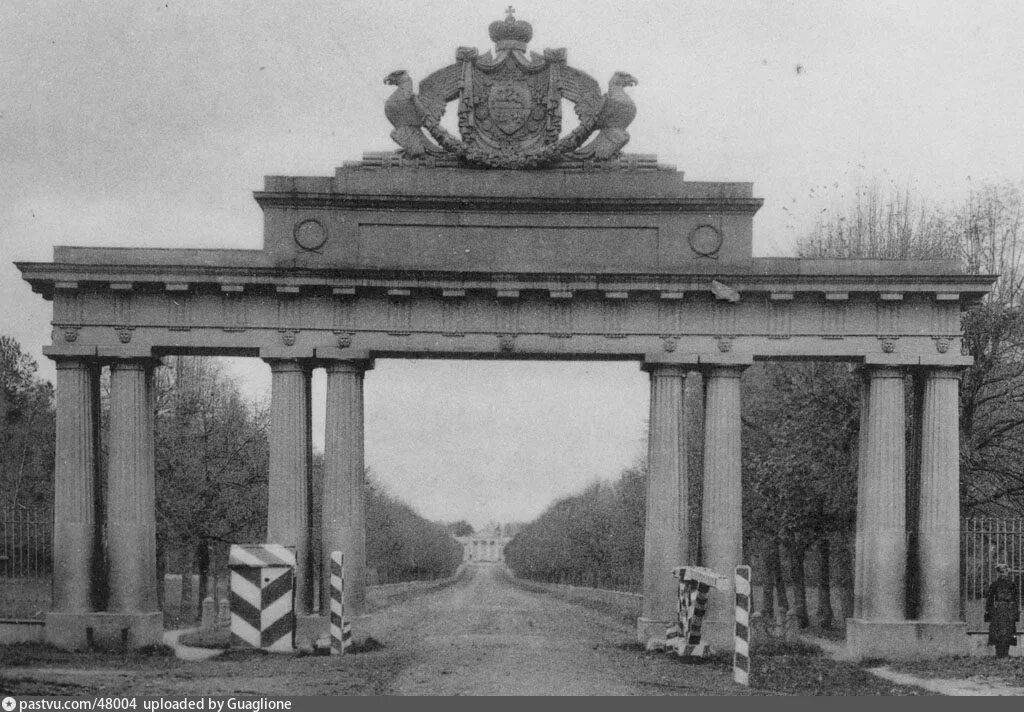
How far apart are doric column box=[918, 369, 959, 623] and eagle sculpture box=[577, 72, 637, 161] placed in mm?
7714

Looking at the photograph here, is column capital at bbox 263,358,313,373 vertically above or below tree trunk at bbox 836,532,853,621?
above

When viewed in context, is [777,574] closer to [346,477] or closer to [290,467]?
[346,477]

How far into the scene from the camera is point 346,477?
26.8 m

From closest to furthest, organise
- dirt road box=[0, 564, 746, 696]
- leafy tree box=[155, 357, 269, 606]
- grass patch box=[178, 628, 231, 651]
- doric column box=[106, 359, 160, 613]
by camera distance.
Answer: dirt road box=[0, 564, 746, 696] → doric column box=[106, 359, 160, 613] → grass patch box=[178, 628, 231, 651] → leafy tree box=[155, 357, 269, 606]

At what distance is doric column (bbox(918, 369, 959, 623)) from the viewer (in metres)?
26.2


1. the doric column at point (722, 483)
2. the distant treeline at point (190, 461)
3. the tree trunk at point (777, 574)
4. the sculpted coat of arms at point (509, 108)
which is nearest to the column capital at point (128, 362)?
the distant treeline at point (190, 461)

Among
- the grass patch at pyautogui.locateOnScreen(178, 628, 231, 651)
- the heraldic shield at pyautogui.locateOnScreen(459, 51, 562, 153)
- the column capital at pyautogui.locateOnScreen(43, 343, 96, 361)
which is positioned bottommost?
the grass patch at pyautogui.locateOnScreen(178, 628, 231, 651)

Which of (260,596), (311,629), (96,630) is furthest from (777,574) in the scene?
(260,596)

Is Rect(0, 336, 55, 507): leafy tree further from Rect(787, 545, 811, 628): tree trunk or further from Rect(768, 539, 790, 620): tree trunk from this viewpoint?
Rect(787, 545, 811, 628): tree trunk

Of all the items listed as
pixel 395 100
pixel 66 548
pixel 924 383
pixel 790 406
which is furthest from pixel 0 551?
pixel 924 383

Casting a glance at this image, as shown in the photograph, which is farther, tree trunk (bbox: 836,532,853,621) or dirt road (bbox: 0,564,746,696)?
tree trunk (bbox: 836,532,853,621)

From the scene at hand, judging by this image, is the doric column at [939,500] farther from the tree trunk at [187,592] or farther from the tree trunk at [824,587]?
the tree trunk at [187,592]

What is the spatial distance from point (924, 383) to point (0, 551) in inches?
988

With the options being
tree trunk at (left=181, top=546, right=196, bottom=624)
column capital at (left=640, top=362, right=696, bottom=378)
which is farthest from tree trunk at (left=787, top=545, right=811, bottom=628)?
tree trunk at (left=181, top=546, right=196, bottom=624)
